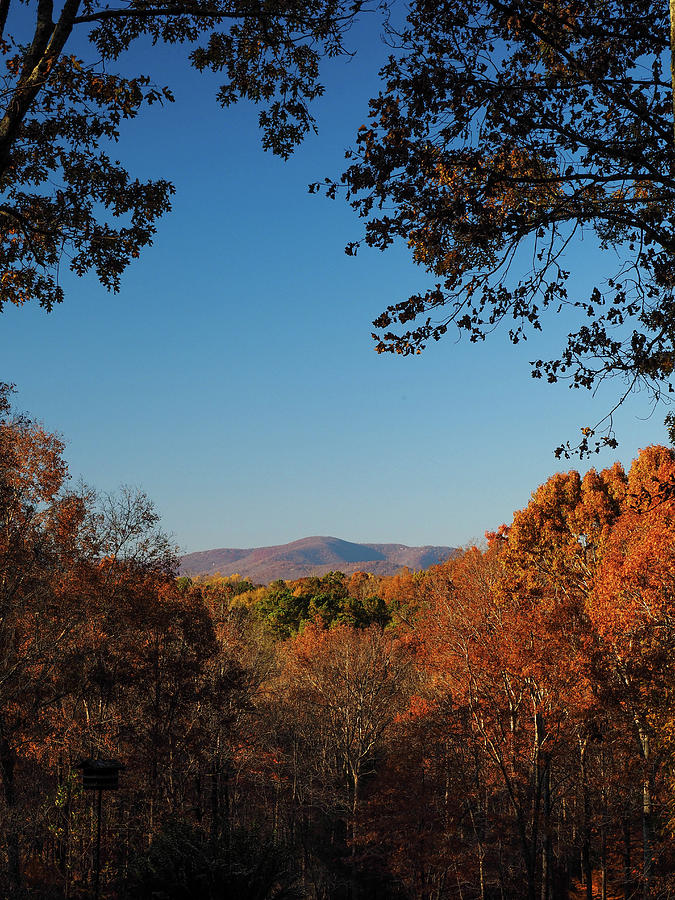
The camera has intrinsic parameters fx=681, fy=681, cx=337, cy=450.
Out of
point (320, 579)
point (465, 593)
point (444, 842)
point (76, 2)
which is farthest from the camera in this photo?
point (320, 579)

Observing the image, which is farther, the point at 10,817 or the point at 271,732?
the point at 271,732

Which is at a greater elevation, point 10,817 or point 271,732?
point 10,817

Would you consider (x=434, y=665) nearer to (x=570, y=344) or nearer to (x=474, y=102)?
(x=570, y=344)

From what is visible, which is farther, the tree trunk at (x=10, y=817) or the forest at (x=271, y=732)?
the forest at (x=271, y=732)

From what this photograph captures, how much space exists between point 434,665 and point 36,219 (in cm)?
2159

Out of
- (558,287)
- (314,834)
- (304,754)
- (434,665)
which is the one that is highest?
(558,287)

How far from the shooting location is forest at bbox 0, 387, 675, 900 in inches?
593

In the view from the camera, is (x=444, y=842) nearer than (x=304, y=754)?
Yes

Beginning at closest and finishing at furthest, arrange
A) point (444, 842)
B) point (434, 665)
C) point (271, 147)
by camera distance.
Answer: point (271, 147), point (444, 842), point (434, 665)

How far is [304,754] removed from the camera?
31.3m

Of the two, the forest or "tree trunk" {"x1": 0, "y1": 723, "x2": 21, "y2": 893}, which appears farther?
the forest

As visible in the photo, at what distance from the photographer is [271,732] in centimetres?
2633

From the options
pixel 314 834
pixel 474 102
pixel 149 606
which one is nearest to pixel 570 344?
pixel 474 102

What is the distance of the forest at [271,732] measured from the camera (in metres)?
15.1
